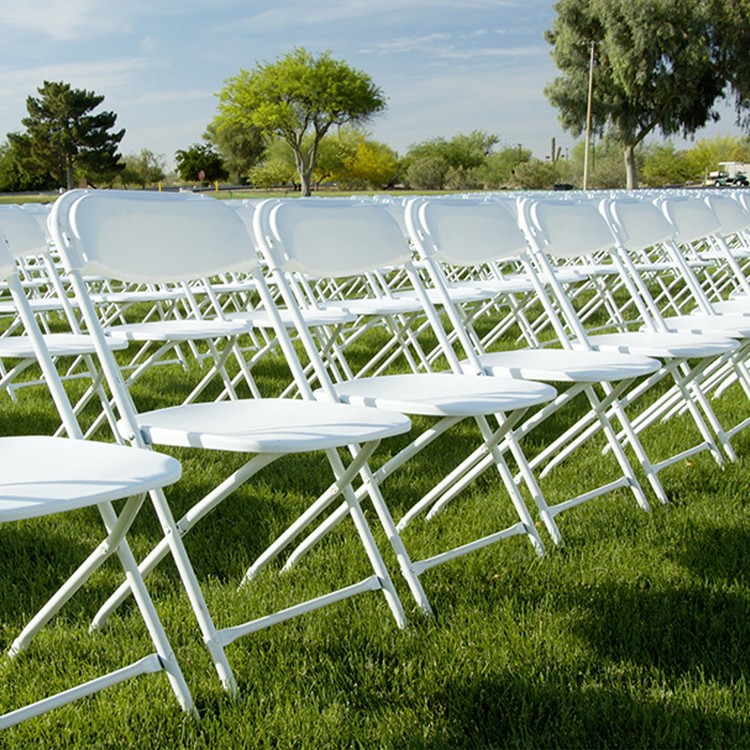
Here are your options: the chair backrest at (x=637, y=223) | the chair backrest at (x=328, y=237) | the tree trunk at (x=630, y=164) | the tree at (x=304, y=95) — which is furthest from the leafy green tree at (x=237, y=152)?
the chair backrest at (x=328, y=237)

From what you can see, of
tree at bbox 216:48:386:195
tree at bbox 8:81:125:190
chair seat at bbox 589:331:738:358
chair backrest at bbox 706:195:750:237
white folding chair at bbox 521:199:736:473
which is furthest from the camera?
tree at bbox 8:81:125:190

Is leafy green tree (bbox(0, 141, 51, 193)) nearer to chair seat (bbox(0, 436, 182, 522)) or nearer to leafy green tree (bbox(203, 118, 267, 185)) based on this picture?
leafy green tree (bbox(203, 118, 267, 185))

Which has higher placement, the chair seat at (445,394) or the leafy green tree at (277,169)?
the leafy green tree at (277,169)

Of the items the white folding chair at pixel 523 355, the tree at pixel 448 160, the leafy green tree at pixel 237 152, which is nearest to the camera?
the white folding chair at pixel 523 355

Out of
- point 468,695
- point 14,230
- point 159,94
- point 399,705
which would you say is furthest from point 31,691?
point 159,94

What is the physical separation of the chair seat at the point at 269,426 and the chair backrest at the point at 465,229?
1.11 metres

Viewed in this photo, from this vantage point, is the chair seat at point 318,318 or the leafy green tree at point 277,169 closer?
the chair seat at point 318,318

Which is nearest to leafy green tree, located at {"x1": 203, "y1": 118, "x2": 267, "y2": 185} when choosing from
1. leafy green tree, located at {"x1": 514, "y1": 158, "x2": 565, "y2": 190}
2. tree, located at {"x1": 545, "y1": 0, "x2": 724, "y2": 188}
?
leafy green tree, located at {"x1": 514, "y1": 158, "x2": 565, "y2": 190}

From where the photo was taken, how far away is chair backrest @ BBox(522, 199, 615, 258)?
12.3 feet

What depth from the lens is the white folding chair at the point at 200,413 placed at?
2.02 meters

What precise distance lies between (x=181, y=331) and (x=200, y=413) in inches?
67.7

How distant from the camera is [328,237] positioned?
3.06m

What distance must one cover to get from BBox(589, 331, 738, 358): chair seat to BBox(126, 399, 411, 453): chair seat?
58.7 inches

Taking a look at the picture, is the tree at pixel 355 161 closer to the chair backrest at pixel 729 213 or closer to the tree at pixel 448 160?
the tree at pixel 448 160
